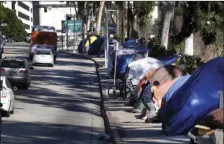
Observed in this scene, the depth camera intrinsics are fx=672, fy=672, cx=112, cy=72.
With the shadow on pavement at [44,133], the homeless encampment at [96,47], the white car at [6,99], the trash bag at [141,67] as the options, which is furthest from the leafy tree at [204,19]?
the homeless encampment at [96,47]

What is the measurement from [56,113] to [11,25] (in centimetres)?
13216

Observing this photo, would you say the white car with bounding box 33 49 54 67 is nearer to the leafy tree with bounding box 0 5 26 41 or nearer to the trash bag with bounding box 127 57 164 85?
the trash bag with bounding box 127 57 164 85

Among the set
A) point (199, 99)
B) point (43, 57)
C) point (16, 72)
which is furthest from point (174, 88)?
point (43, 57)

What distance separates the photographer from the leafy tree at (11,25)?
14843cm

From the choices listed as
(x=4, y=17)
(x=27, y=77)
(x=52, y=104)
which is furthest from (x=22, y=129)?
(x=4, y=17)

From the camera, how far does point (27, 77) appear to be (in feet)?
127

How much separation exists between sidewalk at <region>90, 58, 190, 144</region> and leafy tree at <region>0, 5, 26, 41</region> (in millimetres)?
118391

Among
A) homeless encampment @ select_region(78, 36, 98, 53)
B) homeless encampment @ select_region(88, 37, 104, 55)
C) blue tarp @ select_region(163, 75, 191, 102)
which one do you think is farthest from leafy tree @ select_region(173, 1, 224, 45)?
homeless encampment @ select_region(78, 36, 98, 53)

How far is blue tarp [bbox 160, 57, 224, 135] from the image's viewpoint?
19.0m

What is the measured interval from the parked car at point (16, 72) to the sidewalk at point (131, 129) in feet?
32.8

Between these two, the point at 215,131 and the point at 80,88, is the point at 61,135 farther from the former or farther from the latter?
the point at 80,88

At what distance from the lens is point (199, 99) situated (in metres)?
19.1

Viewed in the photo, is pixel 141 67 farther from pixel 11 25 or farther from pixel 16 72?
pixel 11 25

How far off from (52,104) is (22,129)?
9695 millimetres
